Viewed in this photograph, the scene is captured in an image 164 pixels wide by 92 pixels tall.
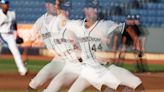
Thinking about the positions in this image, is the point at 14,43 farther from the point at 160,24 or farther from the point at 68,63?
the point at 160,24

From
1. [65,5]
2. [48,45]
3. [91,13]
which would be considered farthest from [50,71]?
[91,13]

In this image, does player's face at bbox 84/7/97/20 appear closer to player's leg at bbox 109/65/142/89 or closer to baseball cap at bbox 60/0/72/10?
player's leg at bbox 109/65/142/89

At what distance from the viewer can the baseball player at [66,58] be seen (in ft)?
29.5

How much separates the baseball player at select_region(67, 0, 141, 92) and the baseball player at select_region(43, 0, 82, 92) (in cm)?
46

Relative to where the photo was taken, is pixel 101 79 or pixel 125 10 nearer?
pixel 101 79

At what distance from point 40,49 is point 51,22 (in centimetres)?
1904

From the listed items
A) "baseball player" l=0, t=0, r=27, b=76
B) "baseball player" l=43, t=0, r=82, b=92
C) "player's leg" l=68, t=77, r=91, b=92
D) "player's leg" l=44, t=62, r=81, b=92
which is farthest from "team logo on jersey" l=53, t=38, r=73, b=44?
"baseball player" l=0, t=0, r=27, b=76

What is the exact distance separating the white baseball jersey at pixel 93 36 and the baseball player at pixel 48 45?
3.95 feet

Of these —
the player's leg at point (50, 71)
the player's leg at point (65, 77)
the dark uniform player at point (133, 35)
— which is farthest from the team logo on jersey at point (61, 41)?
the dark uniform player at point (133, 35)

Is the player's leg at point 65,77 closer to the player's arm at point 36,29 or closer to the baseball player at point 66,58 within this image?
the baseball player at point 66,58

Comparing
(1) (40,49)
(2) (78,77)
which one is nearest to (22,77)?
(2) (78,77)

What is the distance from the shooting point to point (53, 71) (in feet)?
31.9

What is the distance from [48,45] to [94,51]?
1792 mm

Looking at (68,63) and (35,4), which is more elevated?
(68,63)
